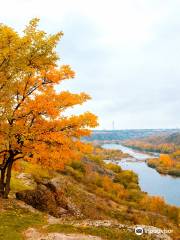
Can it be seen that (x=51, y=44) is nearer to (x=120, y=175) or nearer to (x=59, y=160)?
(x=59, y=160)

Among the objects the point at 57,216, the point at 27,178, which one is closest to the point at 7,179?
the point at 57,216

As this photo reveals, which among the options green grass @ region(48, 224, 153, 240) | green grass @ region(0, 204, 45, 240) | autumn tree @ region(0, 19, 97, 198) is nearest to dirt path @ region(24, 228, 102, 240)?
green grass @ region(0, 204, 45, 240)

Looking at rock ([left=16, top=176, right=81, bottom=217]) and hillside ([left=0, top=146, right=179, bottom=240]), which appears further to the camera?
rock ([left=16, top=176, right=81, bottom=217])

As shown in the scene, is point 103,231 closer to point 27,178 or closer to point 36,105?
point 36,105

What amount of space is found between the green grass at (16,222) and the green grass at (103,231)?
1.64 metres

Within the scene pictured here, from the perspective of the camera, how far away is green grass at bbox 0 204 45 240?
1964 centimetres

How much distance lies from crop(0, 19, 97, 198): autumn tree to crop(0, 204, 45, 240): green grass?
13.1ft

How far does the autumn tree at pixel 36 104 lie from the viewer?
23.7m

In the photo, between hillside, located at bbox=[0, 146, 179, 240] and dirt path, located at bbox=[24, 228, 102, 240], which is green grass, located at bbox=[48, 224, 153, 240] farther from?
dirt path, located at bbox=[24, 228, 102, 240]

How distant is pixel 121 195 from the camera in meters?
75.5

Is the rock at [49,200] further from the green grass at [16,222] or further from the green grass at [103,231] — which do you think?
the green grass at [103,231]

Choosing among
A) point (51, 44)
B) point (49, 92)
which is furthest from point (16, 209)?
point (51, 44)

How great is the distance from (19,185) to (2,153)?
1110 centimetres

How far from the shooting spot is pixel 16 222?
22156mm
